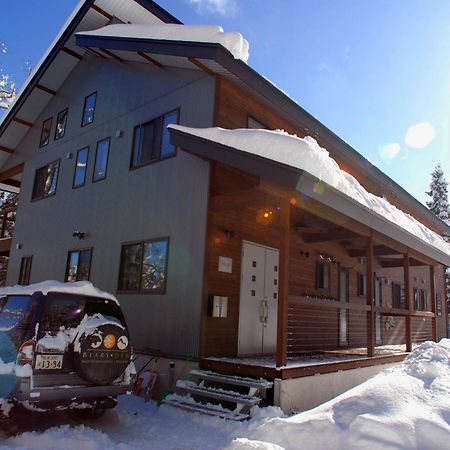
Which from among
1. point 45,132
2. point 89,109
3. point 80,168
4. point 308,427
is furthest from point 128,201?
point 308,427

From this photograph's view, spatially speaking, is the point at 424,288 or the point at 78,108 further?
the point at 424,288

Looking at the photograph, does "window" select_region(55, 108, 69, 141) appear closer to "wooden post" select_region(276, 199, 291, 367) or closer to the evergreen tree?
"wooden post" select_region(276, 199, 291, 367)

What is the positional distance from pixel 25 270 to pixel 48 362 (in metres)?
10.0

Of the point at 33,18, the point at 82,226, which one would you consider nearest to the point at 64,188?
the point at 82,226

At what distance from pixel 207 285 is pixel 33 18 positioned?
33.7ft

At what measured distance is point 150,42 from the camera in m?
9.33

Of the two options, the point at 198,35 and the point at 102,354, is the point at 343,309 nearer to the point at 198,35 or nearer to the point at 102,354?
the point at 198,35

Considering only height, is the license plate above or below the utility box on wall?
below

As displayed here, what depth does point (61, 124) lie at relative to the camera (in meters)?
14.4

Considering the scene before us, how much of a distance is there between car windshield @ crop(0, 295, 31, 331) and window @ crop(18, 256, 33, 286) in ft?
28.2

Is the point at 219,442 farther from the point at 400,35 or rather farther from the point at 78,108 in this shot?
the point at 78,108

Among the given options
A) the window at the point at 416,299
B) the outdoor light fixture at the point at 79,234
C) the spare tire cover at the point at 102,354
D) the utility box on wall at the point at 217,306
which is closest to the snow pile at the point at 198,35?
the utility box on wall at the point at 217,306

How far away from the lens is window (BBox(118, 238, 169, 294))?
9.00 metres

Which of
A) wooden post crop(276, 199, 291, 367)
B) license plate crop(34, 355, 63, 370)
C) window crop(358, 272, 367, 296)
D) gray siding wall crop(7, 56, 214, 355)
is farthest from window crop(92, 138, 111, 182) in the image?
window crop(358, 272, 367, 296)
